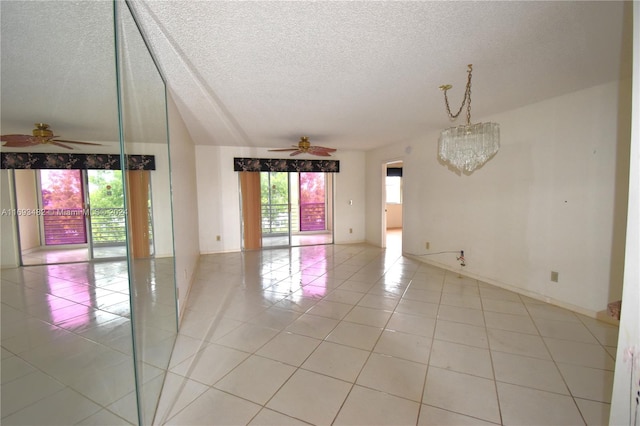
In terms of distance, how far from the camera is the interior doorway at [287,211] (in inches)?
231

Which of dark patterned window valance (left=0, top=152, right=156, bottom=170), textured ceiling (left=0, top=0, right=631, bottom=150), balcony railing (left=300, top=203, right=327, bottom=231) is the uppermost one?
textured ceiling (left=0, top=0, right=631, bottom=150)

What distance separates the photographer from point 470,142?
2420 mm

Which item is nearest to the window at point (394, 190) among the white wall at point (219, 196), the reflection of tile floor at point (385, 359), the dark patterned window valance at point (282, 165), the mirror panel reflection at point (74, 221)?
the dark patterned window valance at point (282, 165)

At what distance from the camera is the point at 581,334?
7.73 feet

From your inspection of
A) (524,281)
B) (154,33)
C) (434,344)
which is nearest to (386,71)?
(154,33)

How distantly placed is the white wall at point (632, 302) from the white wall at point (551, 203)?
2559 millimetres

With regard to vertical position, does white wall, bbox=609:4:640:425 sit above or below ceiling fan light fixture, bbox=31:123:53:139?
below

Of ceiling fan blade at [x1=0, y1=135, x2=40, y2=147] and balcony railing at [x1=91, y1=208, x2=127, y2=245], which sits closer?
ceiling fan blade at [x1=0, y1=135, x2=40, y2=147]

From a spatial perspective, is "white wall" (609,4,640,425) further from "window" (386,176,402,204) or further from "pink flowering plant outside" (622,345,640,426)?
"window" (386,176,402,204)

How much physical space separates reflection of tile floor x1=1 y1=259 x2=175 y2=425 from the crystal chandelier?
263 centimetres

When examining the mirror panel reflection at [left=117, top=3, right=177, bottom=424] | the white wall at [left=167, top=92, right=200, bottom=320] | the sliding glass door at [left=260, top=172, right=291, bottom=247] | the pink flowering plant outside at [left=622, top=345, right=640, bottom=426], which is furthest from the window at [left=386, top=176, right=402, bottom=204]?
the pink flowering plant outside at [left=622, top=345, right=640, bottom=426]

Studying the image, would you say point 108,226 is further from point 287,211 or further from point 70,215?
point 287,211

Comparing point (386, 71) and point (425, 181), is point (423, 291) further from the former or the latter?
point (386, 71)

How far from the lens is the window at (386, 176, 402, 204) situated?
355 inches
